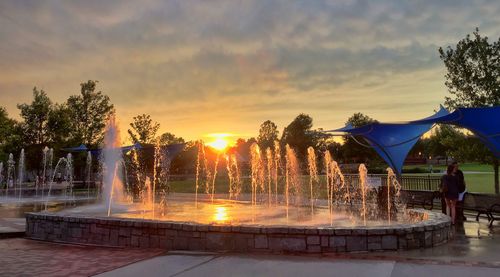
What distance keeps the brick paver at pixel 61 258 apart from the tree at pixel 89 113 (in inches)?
1105

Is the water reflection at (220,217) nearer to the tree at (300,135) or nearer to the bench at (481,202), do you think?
the bench at (481,202)

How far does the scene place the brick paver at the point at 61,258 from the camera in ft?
21.4

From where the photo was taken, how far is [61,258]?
292 inches

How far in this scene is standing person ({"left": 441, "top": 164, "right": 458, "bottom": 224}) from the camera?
1069cm

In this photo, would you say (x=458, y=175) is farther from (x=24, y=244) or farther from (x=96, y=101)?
(x=96, y=101)

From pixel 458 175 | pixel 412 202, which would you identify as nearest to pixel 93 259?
pixel 458 175

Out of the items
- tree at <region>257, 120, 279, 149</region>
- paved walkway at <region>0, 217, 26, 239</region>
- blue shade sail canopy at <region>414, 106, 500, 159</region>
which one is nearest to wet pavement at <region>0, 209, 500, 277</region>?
paved walkway at <region>0, 217, 26, 239</region>

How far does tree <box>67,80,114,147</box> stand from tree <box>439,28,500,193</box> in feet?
87.6

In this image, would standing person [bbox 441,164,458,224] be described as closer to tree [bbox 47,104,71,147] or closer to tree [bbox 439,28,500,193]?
tree [bbox 439,28,500,193]

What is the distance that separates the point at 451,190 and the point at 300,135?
6061 centimetres

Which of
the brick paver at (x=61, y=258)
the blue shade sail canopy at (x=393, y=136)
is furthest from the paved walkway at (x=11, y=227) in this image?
the blue shade sail canopy at (x=393, y=136)

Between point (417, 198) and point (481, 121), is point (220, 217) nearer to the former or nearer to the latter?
point (481, 121)

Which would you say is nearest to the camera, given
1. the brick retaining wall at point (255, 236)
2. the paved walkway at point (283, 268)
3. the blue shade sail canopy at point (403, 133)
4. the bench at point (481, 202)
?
the paved walkway at point (283, 268)

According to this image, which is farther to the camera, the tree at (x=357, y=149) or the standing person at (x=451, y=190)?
the tree at (x=357, y=149)
